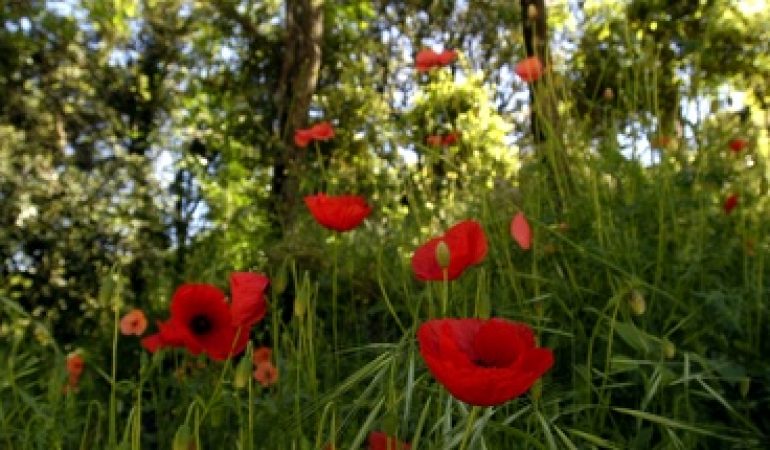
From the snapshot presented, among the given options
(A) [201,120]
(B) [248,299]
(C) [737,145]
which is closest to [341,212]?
(B) [248,299]

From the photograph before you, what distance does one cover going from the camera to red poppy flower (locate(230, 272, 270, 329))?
1087 mm

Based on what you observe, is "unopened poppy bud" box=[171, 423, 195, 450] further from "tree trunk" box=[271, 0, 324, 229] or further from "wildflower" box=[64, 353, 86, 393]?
"tree trunk" box=[271, 0, 324, 229]

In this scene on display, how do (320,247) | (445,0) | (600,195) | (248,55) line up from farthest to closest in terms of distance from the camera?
1. (445,0)
2. (248,55)
3. (320,247)
4. (600,195)

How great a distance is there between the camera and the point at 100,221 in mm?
5621

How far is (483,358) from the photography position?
2.73ft

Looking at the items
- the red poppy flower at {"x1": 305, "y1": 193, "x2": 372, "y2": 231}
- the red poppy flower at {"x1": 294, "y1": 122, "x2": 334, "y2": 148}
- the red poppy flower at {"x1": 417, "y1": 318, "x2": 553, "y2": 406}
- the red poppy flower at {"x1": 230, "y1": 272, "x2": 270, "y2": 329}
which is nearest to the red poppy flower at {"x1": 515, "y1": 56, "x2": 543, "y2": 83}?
the red poppy flower at {"x1": 294, "y1": 122, "x2": 334, "y2": 148}

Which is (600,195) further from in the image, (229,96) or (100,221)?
(229,96)

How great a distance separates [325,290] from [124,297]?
94.9 inches

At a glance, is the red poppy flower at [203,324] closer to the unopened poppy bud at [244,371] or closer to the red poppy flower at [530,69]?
the unopened poppy bud at [244,371]

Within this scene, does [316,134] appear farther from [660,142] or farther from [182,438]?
[182,438]

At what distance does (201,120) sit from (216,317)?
638 cm

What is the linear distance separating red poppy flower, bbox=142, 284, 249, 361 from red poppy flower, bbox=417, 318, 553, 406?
41 cm

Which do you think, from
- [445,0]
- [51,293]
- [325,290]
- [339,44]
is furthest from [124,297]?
[445,0]

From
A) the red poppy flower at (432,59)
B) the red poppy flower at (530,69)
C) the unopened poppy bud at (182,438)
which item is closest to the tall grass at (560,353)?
the unopened poppy bud at (182,438)
